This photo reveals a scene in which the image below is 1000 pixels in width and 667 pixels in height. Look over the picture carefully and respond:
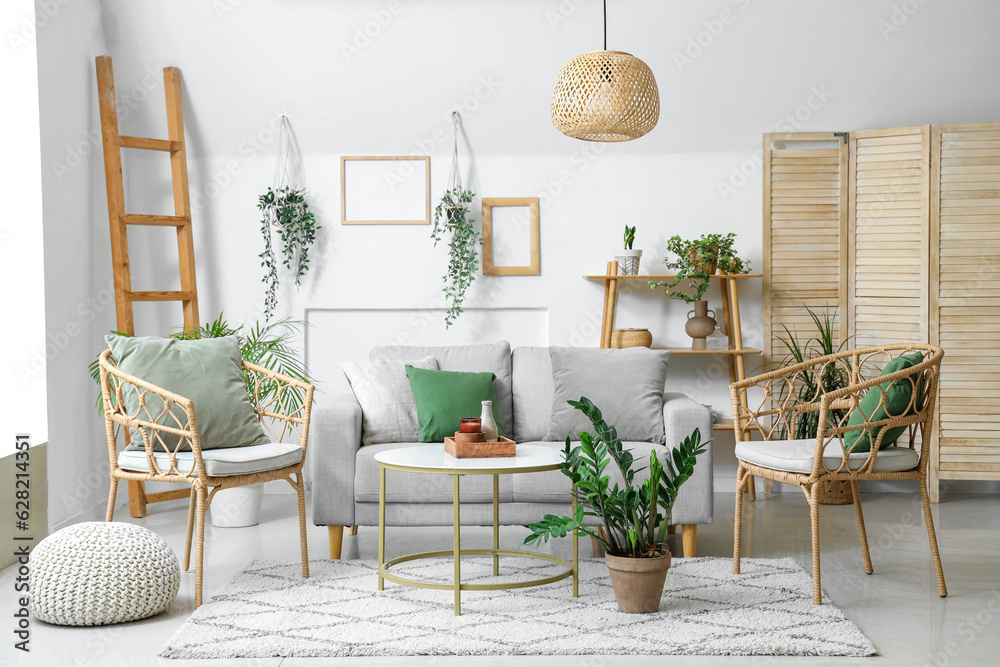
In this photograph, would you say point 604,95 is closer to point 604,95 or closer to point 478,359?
point 604,95

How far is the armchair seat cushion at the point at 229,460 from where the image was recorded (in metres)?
3.10

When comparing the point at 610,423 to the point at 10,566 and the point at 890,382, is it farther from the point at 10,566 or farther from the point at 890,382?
the point at 10,566

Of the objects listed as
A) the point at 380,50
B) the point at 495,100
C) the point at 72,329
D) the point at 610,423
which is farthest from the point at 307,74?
the point at 610,423

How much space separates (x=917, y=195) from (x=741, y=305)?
42.6 inches

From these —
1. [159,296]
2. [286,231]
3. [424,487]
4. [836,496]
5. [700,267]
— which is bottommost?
[836,496]

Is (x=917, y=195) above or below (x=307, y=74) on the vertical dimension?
below

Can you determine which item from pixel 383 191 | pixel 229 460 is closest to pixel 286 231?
pixel 383 191

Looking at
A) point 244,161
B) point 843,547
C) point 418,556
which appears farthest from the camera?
point 244,161

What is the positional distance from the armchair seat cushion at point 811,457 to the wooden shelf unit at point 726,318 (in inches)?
55.1

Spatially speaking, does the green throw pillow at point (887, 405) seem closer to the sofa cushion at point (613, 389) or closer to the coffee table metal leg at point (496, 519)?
the sofa cushion at point (613, 389)

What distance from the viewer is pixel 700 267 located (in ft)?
15.7

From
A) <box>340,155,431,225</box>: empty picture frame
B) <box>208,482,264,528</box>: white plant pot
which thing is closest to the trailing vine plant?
<box>340,155,431,225</box>: empty picture frame

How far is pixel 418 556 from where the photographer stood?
3.30m

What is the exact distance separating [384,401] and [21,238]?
1794 mm
